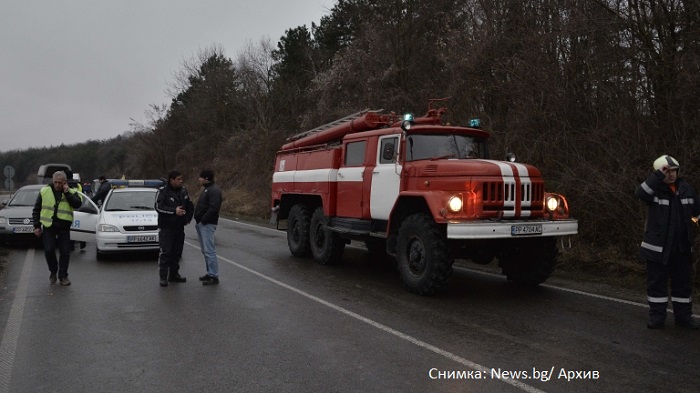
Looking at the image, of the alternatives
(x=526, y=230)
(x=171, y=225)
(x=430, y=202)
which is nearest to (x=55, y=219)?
(x=171, y=225)

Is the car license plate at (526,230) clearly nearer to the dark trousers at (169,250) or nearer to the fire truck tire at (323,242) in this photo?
the fire truck tire at (323,242)

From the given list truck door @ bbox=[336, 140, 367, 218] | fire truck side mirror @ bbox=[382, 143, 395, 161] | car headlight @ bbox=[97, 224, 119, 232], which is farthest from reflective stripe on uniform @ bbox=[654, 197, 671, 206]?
car headlight @ bbox=[97, 224, 119, 232]

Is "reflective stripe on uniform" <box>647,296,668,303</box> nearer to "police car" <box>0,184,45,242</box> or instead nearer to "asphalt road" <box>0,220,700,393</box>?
"asphalt road" <box>0,220,700,393</box>

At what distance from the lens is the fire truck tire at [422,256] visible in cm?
692

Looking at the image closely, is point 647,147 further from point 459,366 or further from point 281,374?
point 281,374

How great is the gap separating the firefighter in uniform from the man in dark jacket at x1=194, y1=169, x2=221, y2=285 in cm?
602

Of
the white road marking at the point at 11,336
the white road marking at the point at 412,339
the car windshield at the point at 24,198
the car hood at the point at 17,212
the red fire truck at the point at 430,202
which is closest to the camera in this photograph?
the white road marking at the point at 412,339

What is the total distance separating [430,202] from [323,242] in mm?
3880

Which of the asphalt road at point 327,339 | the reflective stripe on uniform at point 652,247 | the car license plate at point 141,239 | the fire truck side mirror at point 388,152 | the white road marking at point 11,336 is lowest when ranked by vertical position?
the white road marking at point 11,336

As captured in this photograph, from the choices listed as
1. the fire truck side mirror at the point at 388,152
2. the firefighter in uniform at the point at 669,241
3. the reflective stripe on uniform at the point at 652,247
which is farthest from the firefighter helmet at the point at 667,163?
the fire truck side mirror at the point at 388,152

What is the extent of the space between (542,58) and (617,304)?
7.12m

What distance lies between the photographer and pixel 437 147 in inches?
316

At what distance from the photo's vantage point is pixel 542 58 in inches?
474

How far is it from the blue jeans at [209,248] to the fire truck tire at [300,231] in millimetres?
2841
